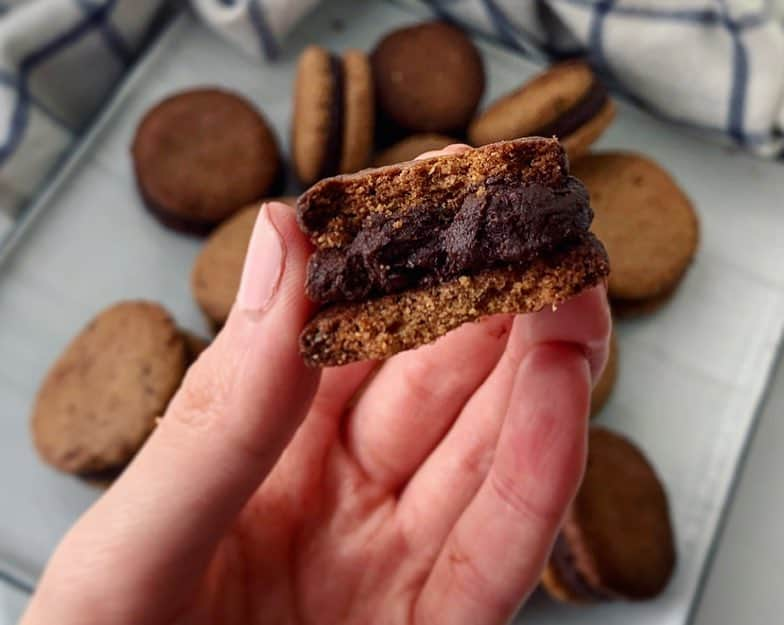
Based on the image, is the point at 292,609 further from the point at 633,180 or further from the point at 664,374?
the point at 633,180

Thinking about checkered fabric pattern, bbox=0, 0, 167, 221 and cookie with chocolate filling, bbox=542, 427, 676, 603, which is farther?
checkered fabric pattern, bbox=0, 0, 167, 221

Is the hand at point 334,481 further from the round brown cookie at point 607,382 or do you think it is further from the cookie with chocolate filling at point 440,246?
the round brown cookie at point 607,382

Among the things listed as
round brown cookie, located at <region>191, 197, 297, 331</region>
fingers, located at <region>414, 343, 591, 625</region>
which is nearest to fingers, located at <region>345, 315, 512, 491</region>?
fingers, located at <region>414, 343, 591, 625</region>

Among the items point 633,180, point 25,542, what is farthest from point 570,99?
point 25,542

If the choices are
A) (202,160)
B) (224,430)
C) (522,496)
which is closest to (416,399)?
(522,496)

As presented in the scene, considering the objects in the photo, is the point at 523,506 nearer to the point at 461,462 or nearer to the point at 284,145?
the point at 461,462

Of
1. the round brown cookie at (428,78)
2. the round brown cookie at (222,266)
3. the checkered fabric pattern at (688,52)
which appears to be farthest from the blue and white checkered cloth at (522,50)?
the round brown cookie at (222,266)

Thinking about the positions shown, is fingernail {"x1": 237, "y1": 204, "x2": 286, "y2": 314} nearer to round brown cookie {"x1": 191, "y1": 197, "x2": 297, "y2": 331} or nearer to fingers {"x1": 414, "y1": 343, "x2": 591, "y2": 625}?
fingers {"x1": 414, "y1": 343, "x2": 591, "y2": 625}
